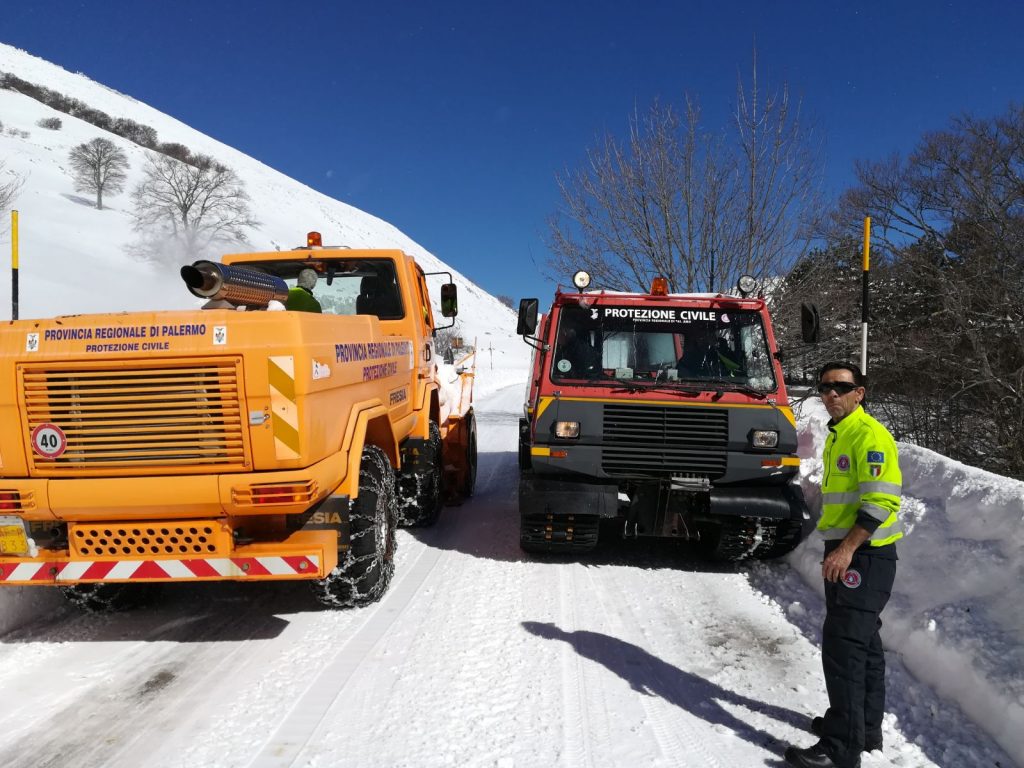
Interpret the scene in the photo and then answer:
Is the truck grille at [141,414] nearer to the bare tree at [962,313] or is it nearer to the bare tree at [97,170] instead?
the bare tree at [962,313]

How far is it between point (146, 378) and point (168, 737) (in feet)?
5.38

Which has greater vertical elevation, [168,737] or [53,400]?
[53,400]

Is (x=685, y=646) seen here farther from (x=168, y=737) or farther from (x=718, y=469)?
(x=168, y=737)

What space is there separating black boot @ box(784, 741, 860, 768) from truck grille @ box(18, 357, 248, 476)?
2.80 meters

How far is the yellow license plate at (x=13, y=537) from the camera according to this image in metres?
3.15

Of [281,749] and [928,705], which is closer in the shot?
[281,749]

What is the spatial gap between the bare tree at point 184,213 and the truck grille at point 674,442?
48.9m

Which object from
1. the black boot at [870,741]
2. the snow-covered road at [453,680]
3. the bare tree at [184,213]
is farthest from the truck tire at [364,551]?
the bare tree at [184,213]

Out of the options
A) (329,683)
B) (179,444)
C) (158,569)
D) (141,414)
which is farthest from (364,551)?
(141,414)

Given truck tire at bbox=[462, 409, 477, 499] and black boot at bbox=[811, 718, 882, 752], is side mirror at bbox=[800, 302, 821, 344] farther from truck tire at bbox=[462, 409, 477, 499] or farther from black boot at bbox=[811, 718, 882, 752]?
truck tire at bbox=[462, 409, 477, 499]

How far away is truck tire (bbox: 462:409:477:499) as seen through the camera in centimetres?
746

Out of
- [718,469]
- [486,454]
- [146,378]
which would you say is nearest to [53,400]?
[146,378]

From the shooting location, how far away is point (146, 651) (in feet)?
11.9

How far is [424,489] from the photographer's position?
5832 mm
